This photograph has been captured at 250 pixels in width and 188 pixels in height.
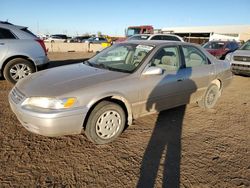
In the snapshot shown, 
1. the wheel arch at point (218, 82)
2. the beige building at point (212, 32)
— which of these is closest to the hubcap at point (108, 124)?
the wheel arch at point (218, 82)

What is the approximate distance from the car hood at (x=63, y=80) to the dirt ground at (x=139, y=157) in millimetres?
818

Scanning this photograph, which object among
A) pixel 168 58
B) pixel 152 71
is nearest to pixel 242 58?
pixel 168 58

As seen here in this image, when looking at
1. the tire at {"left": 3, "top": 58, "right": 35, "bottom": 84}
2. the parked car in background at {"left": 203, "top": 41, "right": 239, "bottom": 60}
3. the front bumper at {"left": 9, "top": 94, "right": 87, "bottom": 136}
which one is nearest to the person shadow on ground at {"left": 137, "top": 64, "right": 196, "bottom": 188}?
the front bumper at {"left": 9, "top": 94, "right": 87, "bottom": 136}

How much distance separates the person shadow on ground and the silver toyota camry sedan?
1.0 inches

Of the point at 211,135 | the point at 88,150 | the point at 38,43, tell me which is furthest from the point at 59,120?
the point at 38,43

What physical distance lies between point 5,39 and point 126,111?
14.7ft

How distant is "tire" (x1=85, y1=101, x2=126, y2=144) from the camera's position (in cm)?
329

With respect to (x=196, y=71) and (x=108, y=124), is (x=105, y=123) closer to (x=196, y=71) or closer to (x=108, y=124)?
(x=108, y=124)

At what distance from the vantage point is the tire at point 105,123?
3.29 meters

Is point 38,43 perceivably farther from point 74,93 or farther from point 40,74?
point 74,93

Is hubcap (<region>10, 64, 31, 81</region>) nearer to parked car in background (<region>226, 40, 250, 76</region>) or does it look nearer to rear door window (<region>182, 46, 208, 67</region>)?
rear door window (<region>182, 46, 208, 67</region>)

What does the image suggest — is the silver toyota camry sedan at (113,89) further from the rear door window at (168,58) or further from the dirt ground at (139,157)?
the dirt ground at (139,157)

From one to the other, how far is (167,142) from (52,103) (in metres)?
1.86

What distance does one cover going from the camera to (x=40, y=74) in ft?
12.9
